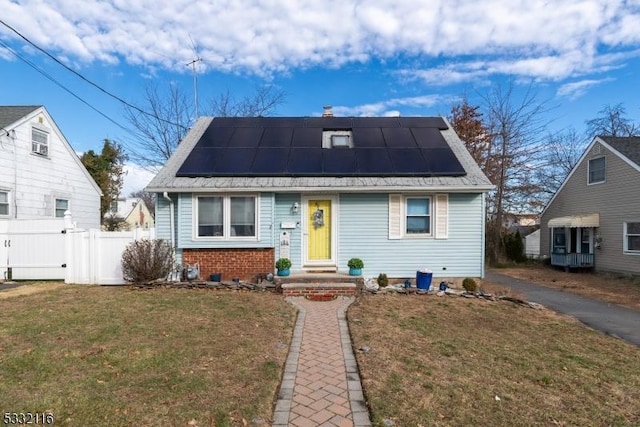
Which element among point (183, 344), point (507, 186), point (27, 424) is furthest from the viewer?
point (507, 186)

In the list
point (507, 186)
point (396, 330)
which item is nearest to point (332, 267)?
point (396, 330)

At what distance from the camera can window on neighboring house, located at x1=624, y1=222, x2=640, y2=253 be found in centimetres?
1468

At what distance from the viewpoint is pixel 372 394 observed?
372cm

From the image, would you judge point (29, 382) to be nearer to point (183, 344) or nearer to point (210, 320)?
point (183, 344)

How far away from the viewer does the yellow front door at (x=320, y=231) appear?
10203 millimetres

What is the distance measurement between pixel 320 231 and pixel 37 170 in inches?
448

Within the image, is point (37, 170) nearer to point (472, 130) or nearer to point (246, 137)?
point (246, 137)

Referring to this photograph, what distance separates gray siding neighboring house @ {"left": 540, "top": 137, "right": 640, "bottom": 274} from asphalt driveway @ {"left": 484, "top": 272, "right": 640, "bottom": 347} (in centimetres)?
611

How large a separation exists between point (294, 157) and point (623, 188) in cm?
1429

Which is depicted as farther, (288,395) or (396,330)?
(396,330)

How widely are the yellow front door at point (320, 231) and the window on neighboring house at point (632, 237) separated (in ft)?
43.5

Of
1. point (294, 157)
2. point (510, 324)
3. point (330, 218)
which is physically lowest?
point (510, 324)

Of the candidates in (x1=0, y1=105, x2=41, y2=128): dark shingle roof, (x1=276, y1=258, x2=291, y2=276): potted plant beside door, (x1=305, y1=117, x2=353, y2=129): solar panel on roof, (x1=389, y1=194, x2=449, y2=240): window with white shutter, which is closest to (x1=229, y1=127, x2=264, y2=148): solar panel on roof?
(x1=305, y1=117, x2=353, y2=129): solar panel on roof

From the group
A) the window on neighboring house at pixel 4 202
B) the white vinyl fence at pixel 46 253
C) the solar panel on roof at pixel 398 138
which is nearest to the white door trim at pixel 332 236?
the solar panel on roof at pixel 398 138
